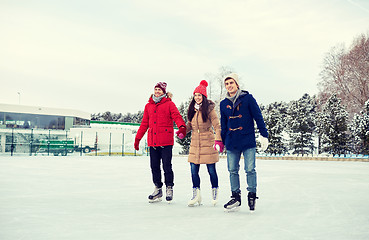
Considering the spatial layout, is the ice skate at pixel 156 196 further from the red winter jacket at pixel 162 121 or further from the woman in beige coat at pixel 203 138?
the red winter jacket at pixel 162 121

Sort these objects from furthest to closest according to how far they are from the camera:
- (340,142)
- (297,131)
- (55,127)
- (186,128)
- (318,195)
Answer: (55,127) < (297,131) < (340,142) < (318,195) < (186,128)

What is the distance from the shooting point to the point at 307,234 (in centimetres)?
374

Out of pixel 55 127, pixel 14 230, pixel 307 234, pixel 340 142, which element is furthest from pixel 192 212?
pixel 55 127

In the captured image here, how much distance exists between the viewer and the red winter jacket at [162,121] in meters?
5.67

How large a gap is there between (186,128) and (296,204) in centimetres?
204

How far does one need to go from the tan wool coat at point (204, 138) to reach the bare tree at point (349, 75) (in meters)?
32.4

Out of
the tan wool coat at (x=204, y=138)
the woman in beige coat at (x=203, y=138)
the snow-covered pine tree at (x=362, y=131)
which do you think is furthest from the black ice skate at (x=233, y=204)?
the snow-covered pine tree at (x=362, y=131)

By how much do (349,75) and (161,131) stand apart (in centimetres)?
3587

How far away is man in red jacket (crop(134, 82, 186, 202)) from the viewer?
18.7ft

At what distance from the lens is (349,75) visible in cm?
3725

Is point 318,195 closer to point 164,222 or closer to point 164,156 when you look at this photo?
point 164,156

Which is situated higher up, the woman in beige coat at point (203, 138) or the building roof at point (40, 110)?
the building roof at point (40, 110)

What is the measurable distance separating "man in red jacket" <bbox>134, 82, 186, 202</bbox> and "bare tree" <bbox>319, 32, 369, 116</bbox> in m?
32.4

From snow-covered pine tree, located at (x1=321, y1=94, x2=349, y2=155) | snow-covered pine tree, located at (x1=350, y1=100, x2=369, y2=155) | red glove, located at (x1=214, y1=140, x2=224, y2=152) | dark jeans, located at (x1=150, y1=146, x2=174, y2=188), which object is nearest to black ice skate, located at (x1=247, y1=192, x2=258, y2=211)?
red glove, located at (x1=214, y1=140, x2=224, y2=152)
